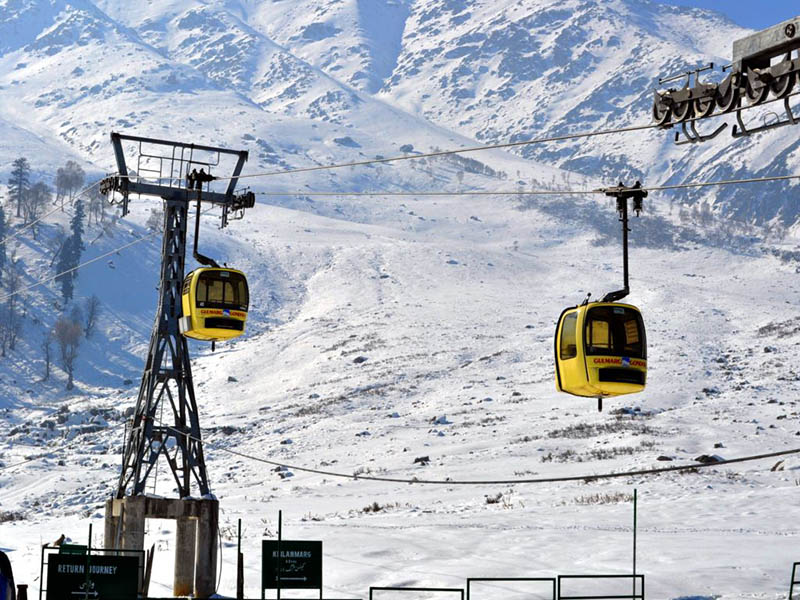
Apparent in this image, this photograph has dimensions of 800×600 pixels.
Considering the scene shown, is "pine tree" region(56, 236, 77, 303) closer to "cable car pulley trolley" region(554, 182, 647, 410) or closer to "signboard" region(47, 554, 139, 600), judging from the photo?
"cable car pulley trolley" region(554, 182, 647, 410)

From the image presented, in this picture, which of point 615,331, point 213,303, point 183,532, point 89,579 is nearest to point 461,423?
point 183,532

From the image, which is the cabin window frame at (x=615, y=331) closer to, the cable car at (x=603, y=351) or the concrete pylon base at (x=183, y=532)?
the cable car at (x=603, y=351)

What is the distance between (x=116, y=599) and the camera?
1736cm

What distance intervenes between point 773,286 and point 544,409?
8041 centimetres

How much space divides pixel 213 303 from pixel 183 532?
16.6 feet

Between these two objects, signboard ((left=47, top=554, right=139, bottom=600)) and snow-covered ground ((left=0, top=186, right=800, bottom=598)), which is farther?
snow-covered ground ((left=0, top=186, right=800, bottom=598))

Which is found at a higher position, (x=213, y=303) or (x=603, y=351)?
(x=213, y=303)

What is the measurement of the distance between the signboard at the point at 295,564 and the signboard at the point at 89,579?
3.16 meters

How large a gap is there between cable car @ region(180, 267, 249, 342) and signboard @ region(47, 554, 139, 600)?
9.37 meters

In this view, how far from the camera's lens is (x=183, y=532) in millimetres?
27000

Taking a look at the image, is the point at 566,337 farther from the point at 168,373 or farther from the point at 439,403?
the point at 439,403

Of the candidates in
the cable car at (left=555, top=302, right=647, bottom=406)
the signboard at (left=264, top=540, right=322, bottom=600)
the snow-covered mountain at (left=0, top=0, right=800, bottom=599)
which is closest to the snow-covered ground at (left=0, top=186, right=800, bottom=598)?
the snow-covered mountain at (left=0, top=0, right=800, bottom=599)

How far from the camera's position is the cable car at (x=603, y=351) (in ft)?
71.8

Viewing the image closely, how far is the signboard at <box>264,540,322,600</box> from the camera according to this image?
20234mm
